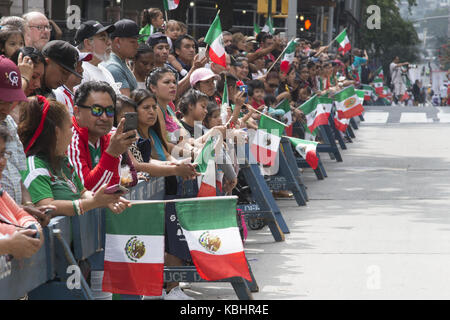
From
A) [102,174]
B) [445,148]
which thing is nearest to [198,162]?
[102,174]

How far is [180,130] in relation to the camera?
28.1 ft

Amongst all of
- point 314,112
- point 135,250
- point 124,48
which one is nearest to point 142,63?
point 124,48

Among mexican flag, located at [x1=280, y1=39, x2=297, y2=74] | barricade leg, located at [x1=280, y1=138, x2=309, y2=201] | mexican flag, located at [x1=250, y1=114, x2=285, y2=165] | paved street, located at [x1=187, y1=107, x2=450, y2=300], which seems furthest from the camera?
mexican flag, located at [x1=280, y1=39, x2=297, y2=74]

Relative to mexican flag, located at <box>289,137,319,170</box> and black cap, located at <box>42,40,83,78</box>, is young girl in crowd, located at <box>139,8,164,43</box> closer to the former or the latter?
mexican flag, located at <box>289,137,319,170</box>

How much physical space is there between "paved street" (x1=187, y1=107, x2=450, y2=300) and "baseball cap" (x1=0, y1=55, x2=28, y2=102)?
3.07 meters

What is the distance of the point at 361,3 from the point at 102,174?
9106cm

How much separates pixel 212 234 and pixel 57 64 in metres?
2.08

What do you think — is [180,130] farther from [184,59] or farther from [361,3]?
[361,3]

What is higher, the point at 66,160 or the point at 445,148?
the point at 66,160

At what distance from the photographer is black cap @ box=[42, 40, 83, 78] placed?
7.12m

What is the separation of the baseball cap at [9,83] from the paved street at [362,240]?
10.1 ft

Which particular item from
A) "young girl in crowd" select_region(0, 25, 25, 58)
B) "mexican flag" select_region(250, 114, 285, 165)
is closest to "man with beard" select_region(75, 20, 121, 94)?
"young girl in crowd" select_region(0, 25, 25, 58)

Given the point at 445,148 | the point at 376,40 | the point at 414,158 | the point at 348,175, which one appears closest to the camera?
the point at 348,175

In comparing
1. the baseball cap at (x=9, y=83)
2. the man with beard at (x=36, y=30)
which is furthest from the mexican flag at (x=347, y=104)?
the baseball cap at (x=9, y=83)
